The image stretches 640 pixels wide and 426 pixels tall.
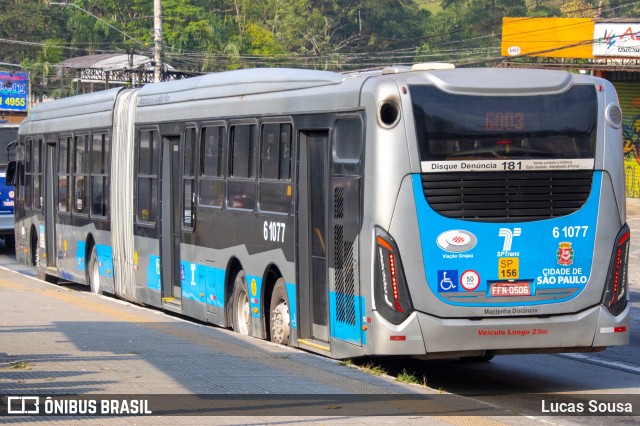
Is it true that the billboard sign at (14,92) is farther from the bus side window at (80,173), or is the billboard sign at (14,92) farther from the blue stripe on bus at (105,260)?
the blue stripe on bus at (105,260)

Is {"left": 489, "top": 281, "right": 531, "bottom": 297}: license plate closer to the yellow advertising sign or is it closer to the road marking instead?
the road marking

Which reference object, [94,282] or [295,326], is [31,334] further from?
[94,282]

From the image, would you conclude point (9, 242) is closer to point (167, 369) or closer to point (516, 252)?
point (167, 369)

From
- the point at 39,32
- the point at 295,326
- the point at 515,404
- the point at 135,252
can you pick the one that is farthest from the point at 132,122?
the point at 39,32

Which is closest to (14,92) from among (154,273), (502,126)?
(154,273)

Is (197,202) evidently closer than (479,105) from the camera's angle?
No

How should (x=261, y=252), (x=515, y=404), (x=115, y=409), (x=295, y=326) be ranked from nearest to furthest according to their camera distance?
(x=115, y=409)
(x=515, y=404)
(x=295, y=326)
(x=261, y=252)

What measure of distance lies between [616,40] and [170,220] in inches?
1329

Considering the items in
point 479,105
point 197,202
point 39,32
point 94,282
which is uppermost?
point 39,32

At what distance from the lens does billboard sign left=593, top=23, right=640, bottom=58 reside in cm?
4622

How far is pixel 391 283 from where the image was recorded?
10.5 meters

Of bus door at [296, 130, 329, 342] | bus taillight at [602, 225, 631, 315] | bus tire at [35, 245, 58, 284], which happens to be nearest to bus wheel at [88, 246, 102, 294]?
bus tire at [35, 245, 58, 284]

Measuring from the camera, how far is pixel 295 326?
12.6 meters

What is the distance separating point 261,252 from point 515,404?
4.19 m
